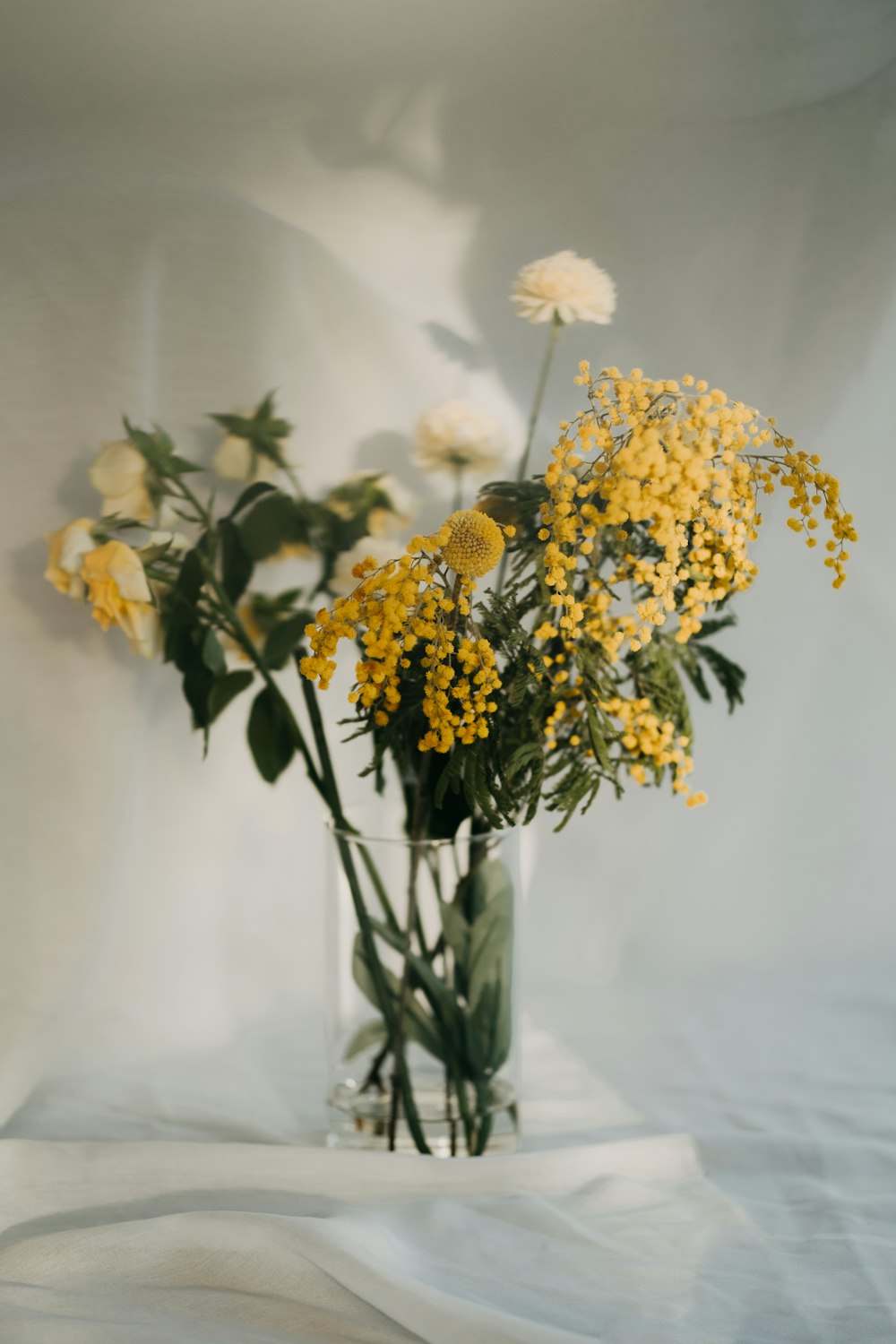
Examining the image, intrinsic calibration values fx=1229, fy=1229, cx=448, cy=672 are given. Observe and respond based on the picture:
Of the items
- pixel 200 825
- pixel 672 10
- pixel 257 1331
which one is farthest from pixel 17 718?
pixel 672 10

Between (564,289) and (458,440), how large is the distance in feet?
0.58

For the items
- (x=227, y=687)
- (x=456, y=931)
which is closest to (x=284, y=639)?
(x=227, y=687)

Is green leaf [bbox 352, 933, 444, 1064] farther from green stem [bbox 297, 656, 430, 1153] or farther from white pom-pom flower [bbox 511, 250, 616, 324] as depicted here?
white pom-pom flower [bbox 511, 250, 616, 324]

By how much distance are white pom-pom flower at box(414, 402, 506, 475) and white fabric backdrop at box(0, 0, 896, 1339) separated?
0.08 metres

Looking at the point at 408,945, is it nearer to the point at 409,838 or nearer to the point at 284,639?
the point at 409,838

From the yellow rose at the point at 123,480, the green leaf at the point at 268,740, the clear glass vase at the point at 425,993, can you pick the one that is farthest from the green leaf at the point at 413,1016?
the yellow rose at the point at 123,480

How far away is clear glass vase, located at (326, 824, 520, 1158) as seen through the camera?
92 cm

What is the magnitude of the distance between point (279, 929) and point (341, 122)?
30.4 inches

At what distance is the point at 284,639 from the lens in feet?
3.36

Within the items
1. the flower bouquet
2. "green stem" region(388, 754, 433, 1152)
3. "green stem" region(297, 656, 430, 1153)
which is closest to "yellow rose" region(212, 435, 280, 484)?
the flower bouquet

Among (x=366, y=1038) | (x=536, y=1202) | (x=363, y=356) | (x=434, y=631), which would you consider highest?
(x=363, y=356)

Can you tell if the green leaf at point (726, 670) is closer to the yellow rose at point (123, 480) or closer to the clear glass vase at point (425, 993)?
the clear glass vase at point (425, 993)

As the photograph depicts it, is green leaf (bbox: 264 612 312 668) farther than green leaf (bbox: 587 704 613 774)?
Yes

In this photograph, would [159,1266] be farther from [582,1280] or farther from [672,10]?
[672,10]
